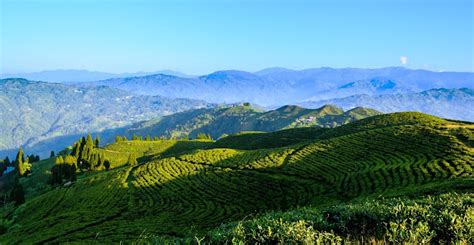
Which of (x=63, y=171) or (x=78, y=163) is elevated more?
(x=63, y=171)

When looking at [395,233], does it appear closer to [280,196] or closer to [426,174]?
[426,174]

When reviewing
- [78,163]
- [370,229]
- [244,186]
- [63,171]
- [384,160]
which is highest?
[370,229]

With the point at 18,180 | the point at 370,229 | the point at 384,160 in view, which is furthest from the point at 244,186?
the point at 18,180

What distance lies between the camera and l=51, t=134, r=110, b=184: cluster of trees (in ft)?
465

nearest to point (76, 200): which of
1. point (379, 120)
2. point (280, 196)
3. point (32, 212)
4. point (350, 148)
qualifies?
point (32, 212)

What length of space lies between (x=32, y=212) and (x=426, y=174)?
292 ft

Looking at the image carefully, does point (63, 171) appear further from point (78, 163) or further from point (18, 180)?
point (18, 180)

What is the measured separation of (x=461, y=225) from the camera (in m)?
12.3

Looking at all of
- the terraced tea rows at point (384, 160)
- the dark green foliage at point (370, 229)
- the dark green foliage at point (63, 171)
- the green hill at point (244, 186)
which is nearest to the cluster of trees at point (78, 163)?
the dark green foliage at point (63, 171)

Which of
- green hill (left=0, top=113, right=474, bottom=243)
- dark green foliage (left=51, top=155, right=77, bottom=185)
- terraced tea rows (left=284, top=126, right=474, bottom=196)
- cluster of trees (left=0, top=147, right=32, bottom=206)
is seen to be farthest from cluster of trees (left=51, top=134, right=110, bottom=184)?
terraced tea rows (left=284, top=126, right=474, bottom=196)

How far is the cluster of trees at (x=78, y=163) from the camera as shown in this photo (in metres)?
142

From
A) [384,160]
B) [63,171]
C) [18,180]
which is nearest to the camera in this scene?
[384,160]

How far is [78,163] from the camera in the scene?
166875mm

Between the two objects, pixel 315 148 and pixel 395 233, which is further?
pixel 315 148
